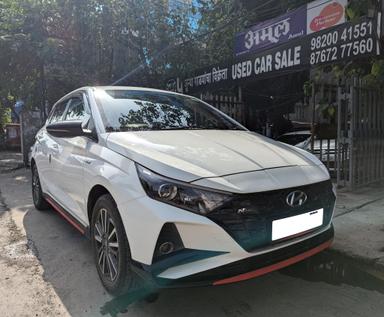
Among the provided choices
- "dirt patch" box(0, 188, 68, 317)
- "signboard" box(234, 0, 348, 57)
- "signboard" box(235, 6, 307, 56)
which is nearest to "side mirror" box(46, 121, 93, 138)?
"dirt patch" box(0, 188, 68, 317)

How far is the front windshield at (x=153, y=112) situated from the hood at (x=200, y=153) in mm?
204

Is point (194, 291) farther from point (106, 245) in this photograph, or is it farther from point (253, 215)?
point (253, 215)

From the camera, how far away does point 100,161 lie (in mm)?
3240

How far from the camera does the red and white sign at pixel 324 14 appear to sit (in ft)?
24.8

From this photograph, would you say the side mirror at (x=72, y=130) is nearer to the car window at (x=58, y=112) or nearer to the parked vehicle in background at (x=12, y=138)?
the car window at (x=58, y=112)

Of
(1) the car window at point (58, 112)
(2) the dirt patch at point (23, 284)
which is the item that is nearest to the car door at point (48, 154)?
(1) the car window at point (58, 112)

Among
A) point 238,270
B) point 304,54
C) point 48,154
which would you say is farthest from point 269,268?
point 304,54

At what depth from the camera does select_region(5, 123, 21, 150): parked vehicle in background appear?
20281 millimetres

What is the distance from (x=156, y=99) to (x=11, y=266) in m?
2.18

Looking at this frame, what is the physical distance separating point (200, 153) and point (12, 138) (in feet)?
64.4

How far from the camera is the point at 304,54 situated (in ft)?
21.7

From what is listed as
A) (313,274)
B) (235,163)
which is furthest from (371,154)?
(235,163)

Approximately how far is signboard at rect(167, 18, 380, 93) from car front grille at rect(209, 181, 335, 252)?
12.0 feet

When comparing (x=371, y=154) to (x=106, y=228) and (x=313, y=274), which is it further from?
(x=106, y=228)
